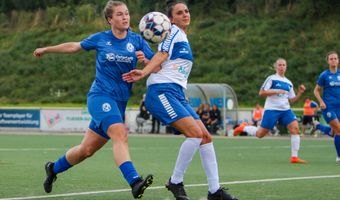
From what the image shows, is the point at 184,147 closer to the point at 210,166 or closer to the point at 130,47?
the point at 210,166

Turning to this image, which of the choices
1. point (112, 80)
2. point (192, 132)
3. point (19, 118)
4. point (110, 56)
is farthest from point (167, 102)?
point (19, 118)

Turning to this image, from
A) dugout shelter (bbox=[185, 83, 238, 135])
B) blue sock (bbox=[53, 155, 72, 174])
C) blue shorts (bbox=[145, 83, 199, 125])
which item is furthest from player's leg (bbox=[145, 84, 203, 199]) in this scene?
dugout shelter (bbox=[185, 83, 238, 135])

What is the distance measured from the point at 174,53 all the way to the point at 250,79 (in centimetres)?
4167

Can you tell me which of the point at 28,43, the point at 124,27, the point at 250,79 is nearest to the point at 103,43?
the point at 124,27

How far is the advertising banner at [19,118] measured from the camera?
43688 mm

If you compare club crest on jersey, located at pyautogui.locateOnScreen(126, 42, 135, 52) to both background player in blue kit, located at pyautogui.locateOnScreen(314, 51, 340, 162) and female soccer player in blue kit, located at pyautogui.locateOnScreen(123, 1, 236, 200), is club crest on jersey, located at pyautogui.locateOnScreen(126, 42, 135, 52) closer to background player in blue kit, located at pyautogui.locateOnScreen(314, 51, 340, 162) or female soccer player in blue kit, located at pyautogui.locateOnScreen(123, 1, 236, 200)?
female soccer player in blue kit, located at pyautogui.locateOnScreen(123, 1, 236, 200)

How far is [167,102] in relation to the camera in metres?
9.96

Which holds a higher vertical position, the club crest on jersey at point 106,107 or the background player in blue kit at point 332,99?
the club crest on jersey at point 106,107

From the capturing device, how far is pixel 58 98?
55875 mm

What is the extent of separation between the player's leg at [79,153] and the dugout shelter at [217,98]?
30.5 m

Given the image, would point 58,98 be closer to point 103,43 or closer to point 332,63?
point 332,63

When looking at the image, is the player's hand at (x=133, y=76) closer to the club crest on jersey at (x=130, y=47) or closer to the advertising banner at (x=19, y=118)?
the club crest on jersey at (x=130, y=47)

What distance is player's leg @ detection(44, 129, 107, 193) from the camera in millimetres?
10133

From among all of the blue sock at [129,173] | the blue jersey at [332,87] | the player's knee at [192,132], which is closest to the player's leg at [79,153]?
the blue sock at [129,173]
